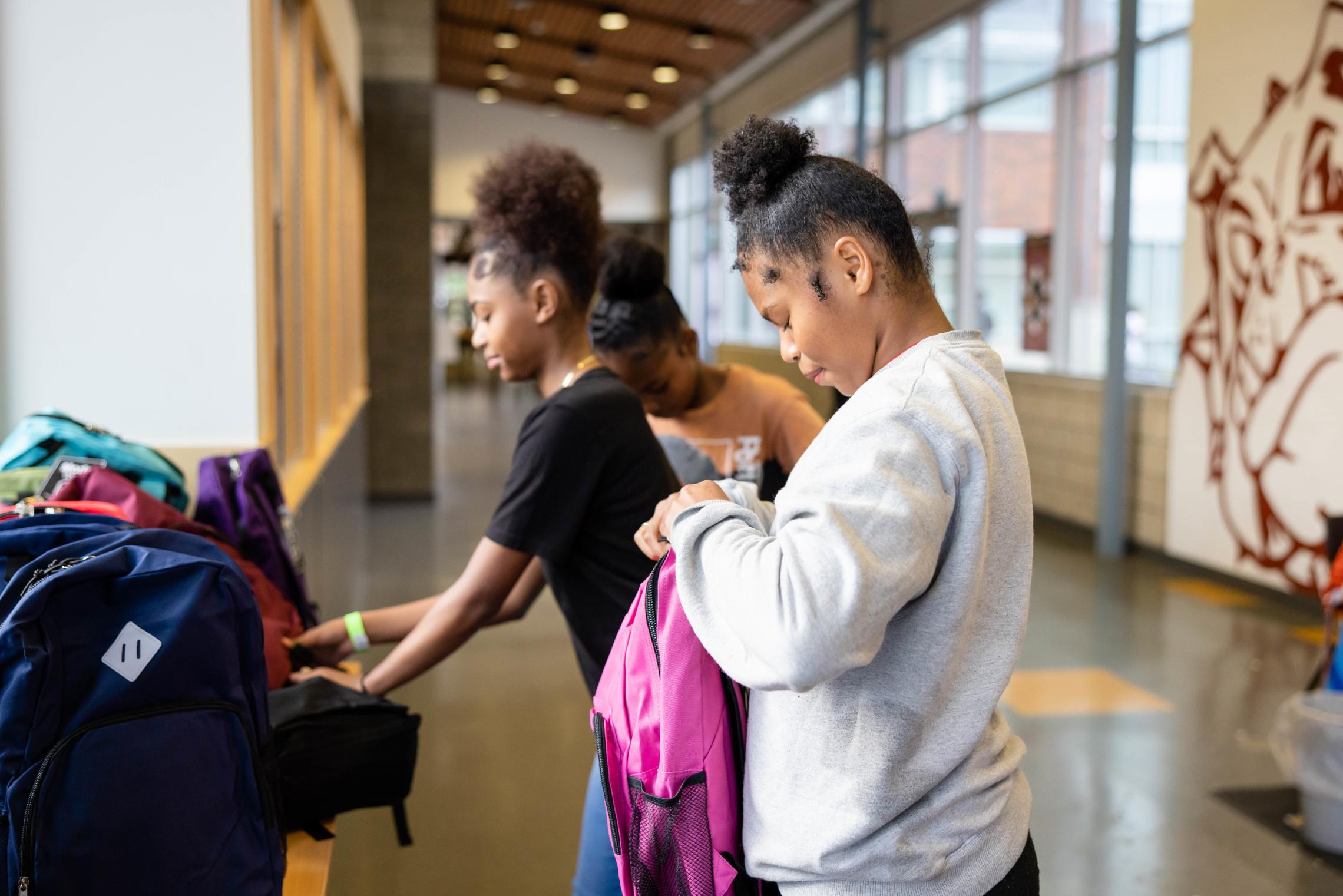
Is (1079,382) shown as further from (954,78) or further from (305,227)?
(305,227)

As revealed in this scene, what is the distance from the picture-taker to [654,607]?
1137 millimetres

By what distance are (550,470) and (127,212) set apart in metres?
1.37

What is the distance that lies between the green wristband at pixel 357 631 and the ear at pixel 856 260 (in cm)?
115

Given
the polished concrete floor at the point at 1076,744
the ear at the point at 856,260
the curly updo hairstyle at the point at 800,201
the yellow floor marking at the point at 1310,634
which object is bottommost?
the polished concrete floor at the point at 1076,744

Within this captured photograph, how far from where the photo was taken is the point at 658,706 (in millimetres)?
1125

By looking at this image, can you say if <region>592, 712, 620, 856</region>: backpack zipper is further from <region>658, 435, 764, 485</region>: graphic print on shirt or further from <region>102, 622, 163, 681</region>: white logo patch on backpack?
<region>658, 435, 764, 485</region>: graphic print on shirt

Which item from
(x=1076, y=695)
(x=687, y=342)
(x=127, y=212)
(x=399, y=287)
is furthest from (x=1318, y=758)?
(x=399, y=287)

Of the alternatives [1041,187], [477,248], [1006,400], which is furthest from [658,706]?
[1041,187]

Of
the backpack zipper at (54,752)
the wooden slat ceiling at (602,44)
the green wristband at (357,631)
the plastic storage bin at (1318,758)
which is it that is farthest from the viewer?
the wooden slat ceiling at (602,44)

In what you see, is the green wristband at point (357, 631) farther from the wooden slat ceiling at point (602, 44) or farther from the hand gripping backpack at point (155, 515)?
the wooden slat ceiling at point (602, 44)

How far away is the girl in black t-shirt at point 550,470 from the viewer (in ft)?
5.33

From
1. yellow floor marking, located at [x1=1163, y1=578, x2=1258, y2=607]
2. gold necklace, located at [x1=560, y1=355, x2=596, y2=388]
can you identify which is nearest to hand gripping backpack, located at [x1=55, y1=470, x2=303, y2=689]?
gold necklace, located at [x1=560, y1=355, x2=596, y2=388]

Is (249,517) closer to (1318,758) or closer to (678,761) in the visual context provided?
(678,761)

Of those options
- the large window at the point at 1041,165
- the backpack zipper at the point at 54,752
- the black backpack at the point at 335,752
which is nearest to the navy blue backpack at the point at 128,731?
the backpack zipper at the point at 54,752
